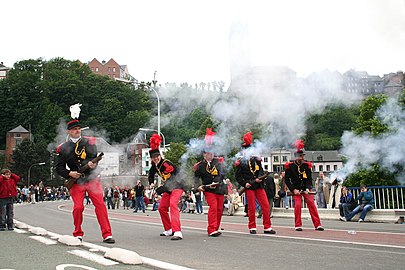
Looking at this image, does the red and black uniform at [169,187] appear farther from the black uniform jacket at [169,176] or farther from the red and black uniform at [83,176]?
the red and black uniform at [83,176]

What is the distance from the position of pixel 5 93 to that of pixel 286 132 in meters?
83.8

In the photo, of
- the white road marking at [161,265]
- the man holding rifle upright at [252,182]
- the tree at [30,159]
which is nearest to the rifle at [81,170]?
the white road marking at [161,265]

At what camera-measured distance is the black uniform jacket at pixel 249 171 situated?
12719 mm

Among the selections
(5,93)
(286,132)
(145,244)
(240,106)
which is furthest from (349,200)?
(5,93)

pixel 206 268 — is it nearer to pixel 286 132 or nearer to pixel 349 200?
pixel 349 200

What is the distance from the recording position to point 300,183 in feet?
44.4

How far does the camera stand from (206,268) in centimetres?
700

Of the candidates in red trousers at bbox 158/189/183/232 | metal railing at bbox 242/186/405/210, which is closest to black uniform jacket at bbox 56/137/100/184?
red trousers at bbox 158/189/183/232

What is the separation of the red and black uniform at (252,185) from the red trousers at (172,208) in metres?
1.96

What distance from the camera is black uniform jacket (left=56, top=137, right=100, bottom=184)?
10109 millimetres

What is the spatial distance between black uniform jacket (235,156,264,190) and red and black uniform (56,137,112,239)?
390 cm

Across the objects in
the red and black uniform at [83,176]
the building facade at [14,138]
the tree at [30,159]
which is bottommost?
the red and black uniform at [83,176]

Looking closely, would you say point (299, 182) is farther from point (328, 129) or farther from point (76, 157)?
point (328, 129)

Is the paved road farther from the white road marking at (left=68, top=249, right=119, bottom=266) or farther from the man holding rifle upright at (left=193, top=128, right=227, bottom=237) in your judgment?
the white road marking at (left=68, top=249, right=119, bottom=266)
